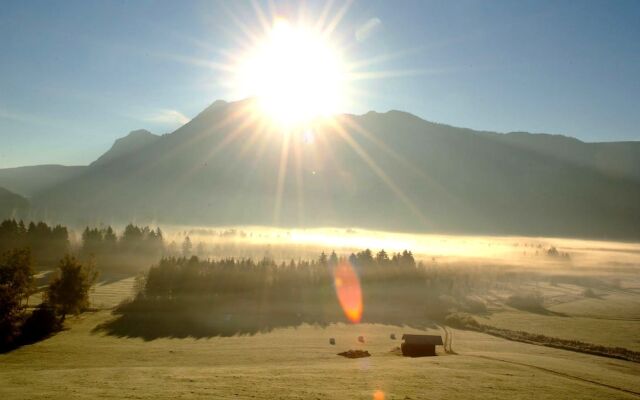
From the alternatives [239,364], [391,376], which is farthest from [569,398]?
[239,364]

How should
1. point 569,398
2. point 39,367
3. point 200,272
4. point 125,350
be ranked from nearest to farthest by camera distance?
point 569,398 → point 39,367 → point 125,350 → point 200,272

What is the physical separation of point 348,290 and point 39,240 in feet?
387

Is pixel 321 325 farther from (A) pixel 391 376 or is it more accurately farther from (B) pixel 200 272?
(A) pixel 391 376

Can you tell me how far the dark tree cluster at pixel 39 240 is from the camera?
149 m

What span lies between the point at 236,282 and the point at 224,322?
29189 mm

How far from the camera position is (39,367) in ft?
186

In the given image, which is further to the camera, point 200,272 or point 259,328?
point 200,272

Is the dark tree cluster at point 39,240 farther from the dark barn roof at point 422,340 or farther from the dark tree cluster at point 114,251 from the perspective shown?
the dark barn roof at point 422,340

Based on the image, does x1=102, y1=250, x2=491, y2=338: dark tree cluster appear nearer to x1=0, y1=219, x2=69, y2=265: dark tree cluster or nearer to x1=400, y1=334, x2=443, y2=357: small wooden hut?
x1=400, y1=334, x2=443, y2=357: small wooden hut

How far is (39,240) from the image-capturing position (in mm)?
155875

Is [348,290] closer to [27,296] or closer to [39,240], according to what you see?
[27,296]

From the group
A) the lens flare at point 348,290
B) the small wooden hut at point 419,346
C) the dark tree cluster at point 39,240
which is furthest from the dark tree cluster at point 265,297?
the dark tree cluster at point 39,240

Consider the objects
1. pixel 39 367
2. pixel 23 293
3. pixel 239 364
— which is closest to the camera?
pixel 39 367

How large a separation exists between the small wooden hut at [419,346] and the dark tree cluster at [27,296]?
2676 inches
